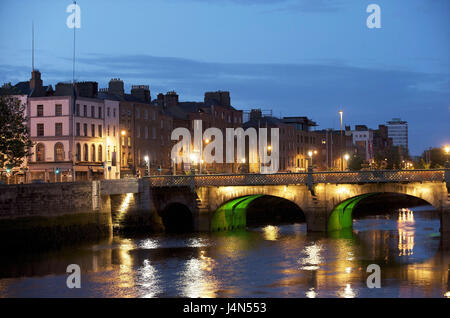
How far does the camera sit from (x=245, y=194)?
7981cm

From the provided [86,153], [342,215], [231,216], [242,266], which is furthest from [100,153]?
[242,266]

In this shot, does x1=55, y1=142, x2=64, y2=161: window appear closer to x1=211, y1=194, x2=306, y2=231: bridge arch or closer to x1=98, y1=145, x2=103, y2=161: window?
x1=98, y1=145, x2=103, y2=161: window

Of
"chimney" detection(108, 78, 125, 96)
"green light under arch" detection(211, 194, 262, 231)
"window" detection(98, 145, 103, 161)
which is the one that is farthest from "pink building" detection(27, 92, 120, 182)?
"green light under arch" detection(211, 194, 262, 231)

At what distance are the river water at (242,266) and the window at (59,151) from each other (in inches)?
1040

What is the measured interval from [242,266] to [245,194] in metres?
21.9

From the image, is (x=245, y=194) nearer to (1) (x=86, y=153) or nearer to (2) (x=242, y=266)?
(2) (x=242, y=266)

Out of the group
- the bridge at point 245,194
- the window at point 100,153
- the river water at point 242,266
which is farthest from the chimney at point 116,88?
the river water at point 242,266

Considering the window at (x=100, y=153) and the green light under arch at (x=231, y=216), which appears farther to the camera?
the window at (x=100, y=153)

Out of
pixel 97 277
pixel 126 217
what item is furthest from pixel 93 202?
pixel 97 277

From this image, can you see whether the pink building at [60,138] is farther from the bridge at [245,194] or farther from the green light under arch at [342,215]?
the green light under arch at [342,215]

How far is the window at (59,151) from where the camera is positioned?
9969 centimetres

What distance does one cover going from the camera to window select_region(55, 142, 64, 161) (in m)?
99.7

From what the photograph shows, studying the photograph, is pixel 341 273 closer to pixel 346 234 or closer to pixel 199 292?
pixel 199 292
